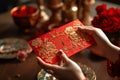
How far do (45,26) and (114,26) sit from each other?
434mm

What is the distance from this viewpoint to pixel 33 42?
33.2 inches

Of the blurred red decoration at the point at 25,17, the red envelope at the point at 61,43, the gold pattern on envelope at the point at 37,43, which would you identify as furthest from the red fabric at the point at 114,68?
the blurred red decoration at the point at 25,17

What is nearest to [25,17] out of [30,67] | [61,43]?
[30,67]

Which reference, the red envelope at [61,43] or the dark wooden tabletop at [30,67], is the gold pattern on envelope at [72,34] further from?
the dark wooden tabletop at [30,67]

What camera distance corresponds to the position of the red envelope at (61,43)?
804mm

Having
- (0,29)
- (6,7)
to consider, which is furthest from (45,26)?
(6,7)

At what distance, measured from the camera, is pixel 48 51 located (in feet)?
2.69

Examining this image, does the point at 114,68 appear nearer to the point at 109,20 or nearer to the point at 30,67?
the point at 109,20

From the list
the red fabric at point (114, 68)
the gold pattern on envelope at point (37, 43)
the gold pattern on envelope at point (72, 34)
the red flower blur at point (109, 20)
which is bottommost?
the red fabric at point (114, 68)

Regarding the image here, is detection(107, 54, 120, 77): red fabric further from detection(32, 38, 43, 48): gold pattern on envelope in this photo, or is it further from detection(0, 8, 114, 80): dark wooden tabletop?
detection(32, 38, 43, 48): gold pattern on envelope

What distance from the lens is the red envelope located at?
0.80m

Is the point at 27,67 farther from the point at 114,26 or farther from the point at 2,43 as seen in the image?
the point at 114,26

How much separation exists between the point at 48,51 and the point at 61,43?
5cm

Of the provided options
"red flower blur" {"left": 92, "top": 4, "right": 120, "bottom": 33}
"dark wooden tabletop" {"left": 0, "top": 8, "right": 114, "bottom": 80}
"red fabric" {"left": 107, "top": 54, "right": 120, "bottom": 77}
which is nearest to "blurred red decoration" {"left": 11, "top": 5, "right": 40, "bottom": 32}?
"dark wooden tabletop" {"left": 0, "top": 8, "right": 114, "bottom": 80}
